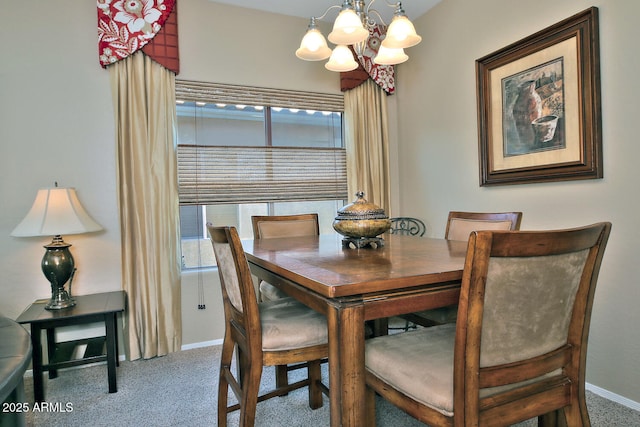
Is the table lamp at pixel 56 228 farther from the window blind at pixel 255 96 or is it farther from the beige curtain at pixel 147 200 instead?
the window blind at pixel 255 96

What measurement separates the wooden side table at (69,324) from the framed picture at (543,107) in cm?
264

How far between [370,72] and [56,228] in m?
2.71

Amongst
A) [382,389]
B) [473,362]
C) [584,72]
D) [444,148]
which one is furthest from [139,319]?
[584,72]

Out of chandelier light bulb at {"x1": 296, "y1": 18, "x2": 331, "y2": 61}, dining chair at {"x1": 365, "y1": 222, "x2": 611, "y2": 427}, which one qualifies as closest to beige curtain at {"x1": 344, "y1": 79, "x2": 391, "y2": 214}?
chandelier light bulb at {"x1": 296, "y1": 18, "x2": 331, "y2": 61}

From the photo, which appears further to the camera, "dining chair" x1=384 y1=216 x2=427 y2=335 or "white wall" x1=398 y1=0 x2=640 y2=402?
"dining chair" x1=384 y1=216 x2=427 y2=335

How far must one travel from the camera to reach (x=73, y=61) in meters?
2.57

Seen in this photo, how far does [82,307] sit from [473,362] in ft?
7.43

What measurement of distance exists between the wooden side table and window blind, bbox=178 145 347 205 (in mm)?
929

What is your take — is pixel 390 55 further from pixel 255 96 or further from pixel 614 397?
pixel 614 397

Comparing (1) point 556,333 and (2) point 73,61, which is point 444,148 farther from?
(2) point 73,61

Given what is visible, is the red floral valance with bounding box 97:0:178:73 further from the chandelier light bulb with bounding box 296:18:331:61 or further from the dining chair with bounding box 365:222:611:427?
the dining chair with bounding box 365:222:611:427

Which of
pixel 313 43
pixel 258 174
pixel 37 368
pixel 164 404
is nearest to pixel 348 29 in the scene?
pixel 313 43

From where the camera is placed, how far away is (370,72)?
339cm

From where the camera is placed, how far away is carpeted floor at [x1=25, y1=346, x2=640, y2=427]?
184 centimetres
